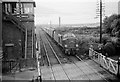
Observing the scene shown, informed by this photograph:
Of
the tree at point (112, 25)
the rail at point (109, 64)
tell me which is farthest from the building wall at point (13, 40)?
the tree at point (112, 25)

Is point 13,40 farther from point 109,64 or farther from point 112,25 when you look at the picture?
point 112,25

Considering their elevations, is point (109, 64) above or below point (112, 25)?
below

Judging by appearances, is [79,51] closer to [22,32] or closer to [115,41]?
[115,41]

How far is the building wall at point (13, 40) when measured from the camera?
62.6ft

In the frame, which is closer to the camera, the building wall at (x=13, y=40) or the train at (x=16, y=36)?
the train at (x=16, y=36)

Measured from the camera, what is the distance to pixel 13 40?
19844 mm

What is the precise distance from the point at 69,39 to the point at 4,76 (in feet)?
37.2

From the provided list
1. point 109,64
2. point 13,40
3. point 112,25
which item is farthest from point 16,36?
point 112,25

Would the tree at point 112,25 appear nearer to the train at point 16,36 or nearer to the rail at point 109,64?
the rail at point 109,64

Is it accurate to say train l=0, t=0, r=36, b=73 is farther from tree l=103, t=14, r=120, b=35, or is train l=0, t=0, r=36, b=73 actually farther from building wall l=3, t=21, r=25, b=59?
tree l=103, t=14, r=120, b=35

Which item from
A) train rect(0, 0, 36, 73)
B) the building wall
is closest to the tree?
train rect(0, 0, 36, 73)

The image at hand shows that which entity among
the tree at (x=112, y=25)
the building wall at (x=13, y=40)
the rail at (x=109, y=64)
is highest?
the tree at (x=112, y=25)

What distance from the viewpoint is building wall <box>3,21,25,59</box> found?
62.6 feet

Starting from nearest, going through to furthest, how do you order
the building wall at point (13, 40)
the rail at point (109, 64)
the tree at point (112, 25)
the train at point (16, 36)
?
the rail at point (109, 64) < the train at point (16, 36) < the building wall at point (13, 40) < the tree at point (112, 25)
